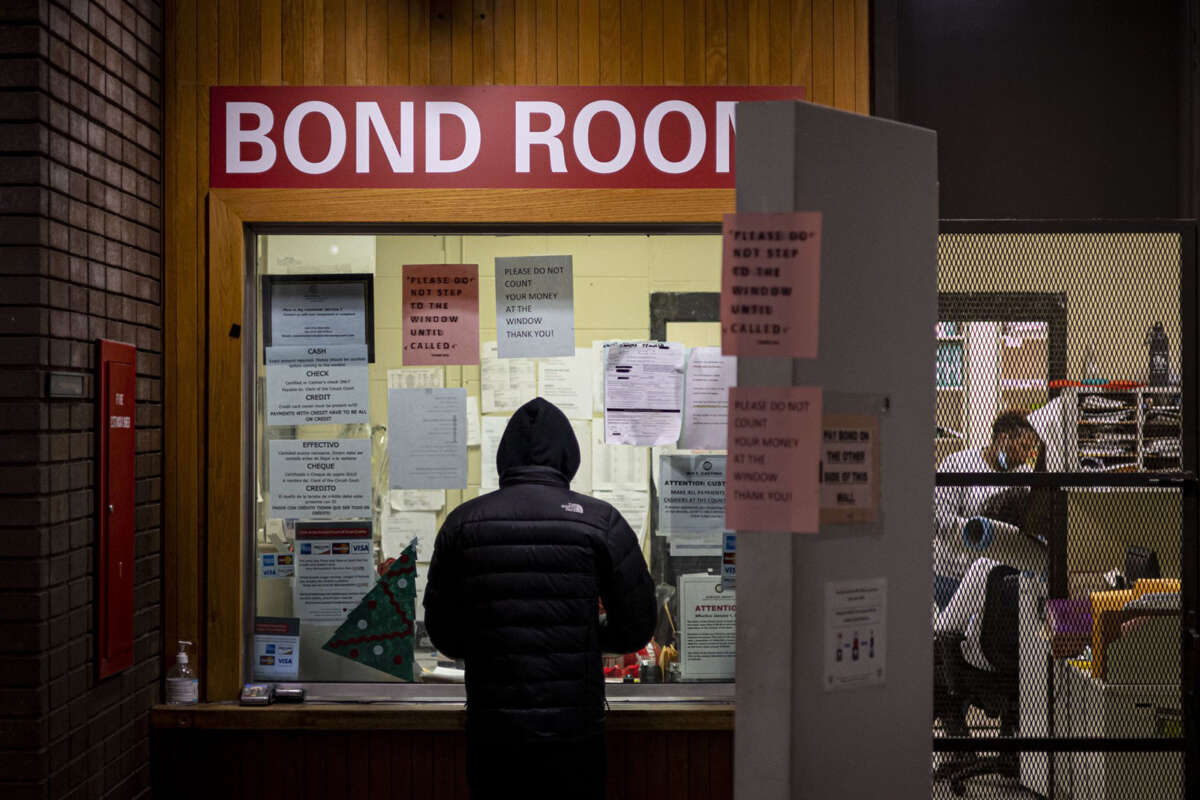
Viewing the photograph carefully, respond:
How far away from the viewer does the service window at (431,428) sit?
3811 millimetres

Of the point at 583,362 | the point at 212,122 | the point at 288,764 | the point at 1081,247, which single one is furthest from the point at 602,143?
the point at 288,764

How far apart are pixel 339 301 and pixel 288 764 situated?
153cm

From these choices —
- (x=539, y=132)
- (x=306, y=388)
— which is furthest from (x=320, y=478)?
(x=539, y=132)

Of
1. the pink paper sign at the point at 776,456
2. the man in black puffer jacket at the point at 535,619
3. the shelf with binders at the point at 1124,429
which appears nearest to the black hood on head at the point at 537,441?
the man in black puffer jacket at the point at 535,619

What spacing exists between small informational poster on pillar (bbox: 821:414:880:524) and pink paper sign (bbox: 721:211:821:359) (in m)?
0.17

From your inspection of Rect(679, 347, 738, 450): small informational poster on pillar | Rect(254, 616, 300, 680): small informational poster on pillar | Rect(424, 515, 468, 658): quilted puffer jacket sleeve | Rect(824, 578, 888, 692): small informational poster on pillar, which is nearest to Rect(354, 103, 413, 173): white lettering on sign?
Rect(679, 347, 738, 450): small informational poster on pillar

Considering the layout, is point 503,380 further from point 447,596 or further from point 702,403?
point 447,596

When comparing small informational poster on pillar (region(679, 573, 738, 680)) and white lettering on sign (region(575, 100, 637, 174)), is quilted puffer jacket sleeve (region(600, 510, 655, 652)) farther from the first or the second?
white lettering on sign (region(575, 100, 637, 174))

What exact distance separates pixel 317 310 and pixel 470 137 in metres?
0.78

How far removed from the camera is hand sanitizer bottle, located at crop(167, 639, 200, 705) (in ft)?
12.0

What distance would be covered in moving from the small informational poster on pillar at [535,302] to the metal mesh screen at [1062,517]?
1.29m

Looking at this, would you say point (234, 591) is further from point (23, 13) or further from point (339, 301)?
Answer: point (23, 13)

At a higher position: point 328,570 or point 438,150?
point 438,150

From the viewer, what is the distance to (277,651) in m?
3.80
